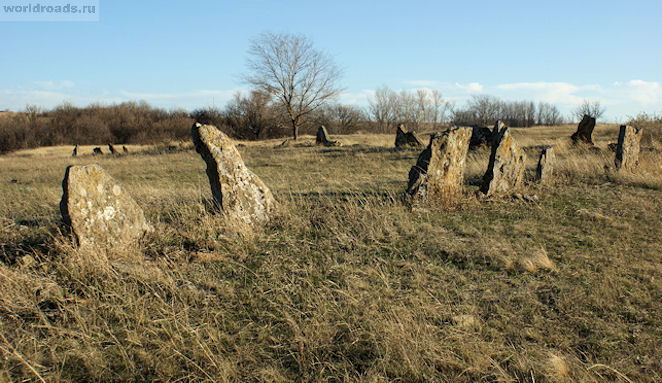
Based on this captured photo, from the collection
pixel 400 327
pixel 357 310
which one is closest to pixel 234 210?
pixel 357 310

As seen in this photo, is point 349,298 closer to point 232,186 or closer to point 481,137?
point 232,186

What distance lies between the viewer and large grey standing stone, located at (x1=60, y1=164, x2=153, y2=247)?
14.5 feet

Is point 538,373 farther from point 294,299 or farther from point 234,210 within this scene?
point 234,210

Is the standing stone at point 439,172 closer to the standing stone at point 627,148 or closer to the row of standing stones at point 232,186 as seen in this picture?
the row of standing stones at point 232,186

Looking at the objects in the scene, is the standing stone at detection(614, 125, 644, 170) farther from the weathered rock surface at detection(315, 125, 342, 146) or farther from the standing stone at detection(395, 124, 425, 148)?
the weathered rock surface at detection(315, 125, 342, 146)

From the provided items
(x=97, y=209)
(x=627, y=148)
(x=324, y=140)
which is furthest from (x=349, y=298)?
(x=324, y=140)

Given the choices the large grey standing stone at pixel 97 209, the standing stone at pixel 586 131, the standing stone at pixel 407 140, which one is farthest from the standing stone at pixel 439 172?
the standing stone at pixel 586 131

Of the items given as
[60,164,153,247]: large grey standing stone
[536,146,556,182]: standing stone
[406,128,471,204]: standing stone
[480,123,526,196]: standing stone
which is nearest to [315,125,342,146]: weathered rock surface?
[536,146,556,182]: standing stone

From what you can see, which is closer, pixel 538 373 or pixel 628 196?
pixel 538 373

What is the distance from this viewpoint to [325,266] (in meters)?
4.24

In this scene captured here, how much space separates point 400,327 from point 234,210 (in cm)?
345

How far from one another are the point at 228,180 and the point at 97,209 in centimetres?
176

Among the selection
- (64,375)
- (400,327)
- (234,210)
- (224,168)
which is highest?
(224,168)

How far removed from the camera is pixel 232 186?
5789mm
